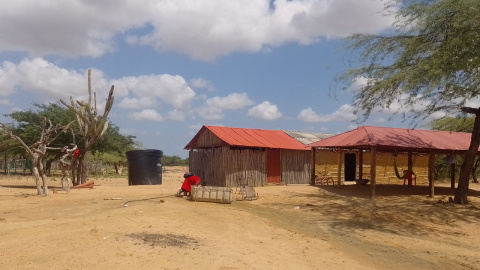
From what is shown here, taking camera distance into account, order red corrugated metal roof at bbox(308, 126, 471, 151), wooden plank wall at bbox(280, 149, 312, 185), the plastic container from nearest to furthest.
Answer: the plastic container < red corrugated metal roof at bbox(308, 126, 471, 151) < wooden plank wall at bbox(280, 149, 312, 185)

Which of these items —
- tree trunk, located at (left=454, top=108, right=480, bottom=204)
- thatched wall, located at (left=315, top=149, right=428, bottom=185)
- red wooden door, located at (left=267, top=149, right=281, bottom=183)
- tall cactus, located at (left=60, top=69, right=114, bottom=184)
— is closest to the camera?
tree trunk, located at (left=454, top=108, right=480, bottom=204)

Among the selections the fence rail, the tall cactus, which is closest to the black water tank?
the tall cactus

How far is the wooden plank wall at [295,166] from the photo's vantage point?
2564 centimetres

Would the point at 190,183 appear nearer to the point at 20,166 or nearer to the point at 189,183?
the point at 189,183

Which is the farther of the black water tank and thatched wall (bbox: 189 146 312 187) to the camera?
the black water tank

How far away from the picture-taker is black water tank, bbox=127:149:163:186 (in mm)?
23859

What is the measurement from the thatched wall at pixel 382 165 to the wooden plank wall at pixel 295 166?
3.01ft

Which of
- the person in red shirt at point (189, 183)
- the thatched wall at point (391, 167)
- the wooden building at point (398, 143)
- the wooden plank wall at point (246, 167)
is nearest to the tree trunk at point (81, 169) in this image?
the wooden plank wall at point (246, 167)

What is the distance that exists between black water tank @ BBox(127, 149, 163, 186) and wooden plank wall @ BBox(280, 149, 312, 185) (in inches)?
275

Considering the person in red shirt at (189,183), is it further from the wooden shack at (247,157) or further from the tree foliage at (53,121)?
the tree foliage at (53,121)

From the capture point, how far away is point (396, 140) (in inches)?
781

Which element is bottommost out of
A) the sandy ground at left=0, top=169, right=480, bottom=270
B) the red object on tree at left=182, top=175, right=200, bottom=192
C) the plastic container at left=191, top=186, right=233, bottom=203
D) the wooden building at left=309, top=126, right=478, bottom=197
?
the sandy ground at left=0, top=169, right=480, bottom=270

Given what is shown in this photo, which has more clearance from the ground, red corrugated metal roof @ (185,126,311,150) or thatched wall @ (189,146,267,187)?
red corrugated metal roof @ (185,126,311,150)

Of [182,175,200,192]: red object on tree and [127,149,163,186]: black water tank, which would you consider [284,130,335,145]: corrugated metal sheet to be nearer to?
[127,149,163,186]: black water tank
